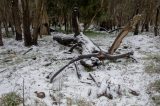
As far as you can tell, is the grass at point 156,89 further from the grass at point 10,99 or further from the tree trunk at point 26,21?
the tree trunk at point 26,21

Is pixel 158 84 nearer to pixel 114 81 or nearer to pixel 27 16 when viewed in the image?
pixel 114 81

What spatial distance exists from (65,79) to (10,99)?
1.85 meters

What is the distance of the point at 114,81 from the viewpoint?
7754 millimetres

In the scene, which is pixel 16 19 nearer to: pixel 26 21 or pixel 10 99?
pixel 26 21

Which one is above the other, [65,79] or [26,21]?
[26,21]

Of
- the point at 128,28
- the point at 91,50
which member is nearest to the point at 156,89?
the point at 128,28

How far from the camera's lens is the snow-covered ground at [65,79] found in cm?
687

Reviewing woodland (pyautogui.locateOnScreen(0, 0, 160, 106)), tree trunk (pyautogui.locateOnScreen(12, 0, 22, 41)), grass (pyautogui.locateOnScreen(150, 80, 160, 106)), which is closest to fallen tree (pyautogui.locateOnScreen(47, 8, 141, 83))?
woodland (pyautogui.locateOnScreen(0, 0, 160, 106))

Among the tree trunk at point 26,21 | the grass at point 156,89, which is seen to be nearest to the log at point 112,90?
the grass at point 156,89

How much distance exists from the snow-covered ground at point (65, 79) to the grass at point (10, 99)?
0.58 feet

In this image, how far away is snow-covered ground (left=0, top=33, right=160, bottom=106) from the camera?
22.5 ft

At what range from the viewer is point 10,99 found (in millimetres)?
6609

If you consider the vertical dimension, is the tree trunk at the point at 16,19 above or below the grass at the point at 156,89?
above

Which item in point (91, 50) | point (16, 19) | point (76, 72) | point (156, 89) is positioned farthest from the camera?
point (16, 19)
